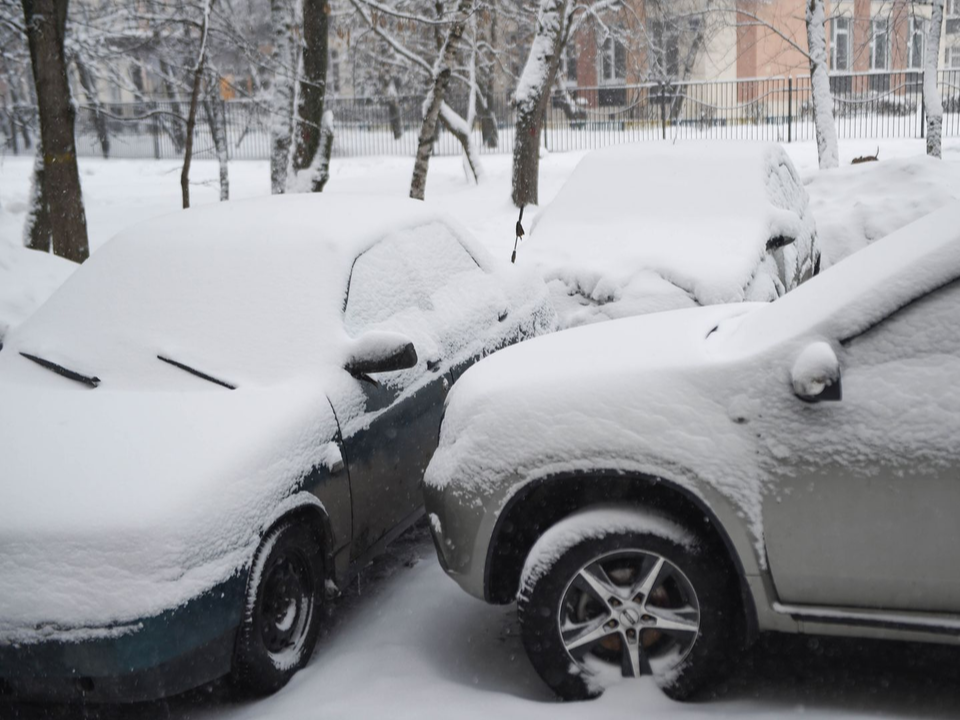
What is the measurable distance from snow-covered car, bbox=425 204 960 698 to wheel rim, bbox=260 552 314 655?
578mm

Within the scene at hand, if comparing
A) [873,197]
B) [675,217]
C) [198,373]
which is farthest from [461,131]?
[198,373]

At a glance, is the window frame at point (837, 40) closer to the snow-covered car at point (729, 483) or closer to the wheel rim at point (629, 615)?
the snow-covered car at point (729, 483)

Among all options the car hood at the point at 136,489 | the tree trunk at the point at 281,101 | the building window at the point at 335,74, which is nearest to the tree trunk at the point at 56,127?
the tree trunk at the point at 281,101

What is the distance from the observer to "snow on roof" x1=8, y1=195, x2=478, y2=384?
411cm

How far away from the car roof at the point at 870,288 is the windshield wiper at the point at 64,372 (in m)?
2.48

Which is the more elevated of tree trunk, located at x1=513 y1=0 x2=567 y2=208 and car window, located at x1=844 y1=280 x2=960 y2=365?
tree trunk, located at x1=513 y1=0 x2=567 y2=208

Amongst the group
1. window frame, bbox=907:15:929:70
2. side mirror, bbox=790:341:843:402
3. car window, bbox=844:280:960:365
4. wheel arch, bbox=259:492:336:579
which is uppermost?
window frame, bbox=907:15:929:70

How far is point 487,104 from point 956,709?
95.0 feet

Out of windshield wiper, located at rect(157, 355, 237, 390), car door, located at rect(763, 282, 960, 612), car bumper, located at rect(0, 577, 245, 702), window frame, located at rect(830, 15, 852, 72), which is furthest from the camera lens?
window frame, located at rect(830, 15, 852, 72)

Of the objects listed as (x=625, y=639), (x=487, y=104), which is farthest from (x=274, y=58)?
(x=487, y=104)

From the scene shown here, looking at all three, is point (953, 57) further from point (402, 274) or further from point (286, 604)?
point (286, 604)

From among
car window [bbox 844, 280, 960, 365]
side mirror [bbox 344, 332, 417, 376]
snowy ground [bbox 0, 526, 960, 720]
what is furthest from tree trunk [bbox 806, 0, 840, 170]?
car window [bbox 844, 280, 960, 365]

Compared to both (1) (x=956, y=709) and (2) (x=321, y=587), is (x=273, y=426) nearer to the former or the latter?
(2) (x=321, y=587)

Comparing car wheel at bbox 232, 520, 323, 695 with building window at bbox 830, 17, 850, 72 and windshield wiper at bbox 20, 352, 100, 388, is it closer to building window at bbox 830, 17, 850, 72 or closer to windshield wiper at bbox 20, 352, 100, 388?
windshield wiper at bbox 20, 352, 100, 388
